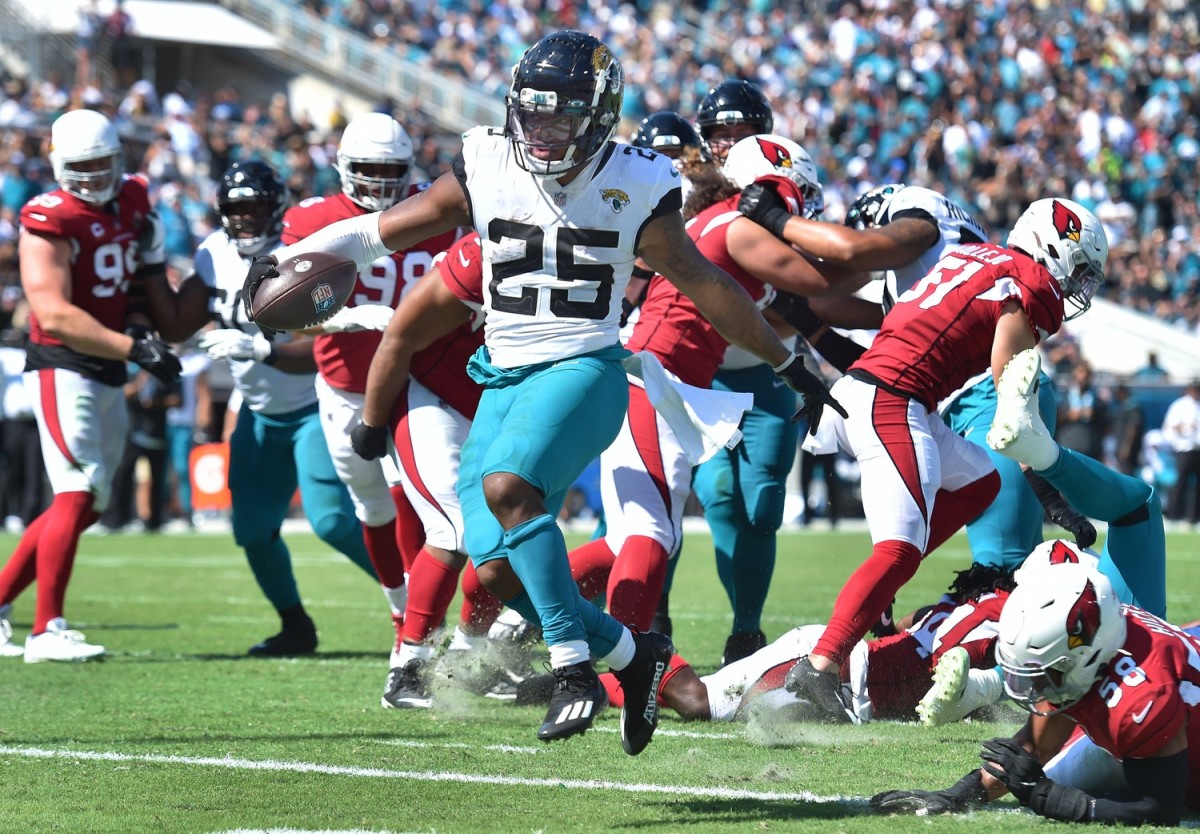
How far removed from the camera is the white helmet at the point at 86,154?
702 cm

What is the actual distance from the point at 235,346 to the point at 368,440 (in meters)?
1.21

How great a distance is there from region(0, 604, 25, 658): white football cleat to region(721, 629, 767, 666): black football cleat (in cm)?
305

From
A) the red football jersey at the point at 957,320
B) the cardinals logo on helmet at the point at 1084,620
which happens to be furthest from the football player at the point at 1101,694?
the red football jersey at the point at 957,320

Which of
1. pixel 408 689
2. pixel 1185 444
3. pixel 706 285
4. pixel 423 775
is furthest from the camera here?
pixel 1185 444

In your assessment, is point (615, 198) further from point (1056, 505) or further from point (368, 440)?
point (1056, 505)

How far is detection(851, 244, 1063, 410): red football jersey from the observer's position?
509cm

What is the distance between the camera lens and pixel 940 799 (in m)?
3.81

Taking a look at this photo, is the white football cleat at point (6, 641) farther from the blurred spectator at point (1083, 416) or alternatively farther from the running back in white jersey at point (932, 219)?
the blurred spectator at point (1083, 416)

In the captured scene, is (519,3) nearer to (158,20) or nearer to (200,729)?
(158,20)

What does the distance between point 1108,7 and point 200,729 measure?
86.6 feet

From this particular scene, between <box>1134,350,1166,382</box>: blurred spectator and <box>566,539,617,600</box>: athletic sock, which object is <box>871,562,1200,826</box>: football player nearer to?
<box>566,539,617,600</box>: athletic sock

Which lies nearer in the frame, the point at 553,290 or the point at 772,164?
the point at 553,290

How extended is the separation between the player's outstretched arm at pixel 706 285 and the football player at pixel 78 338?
3035mm

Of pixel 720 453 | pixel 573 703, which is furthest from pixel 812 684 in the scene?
pixel 720 453
